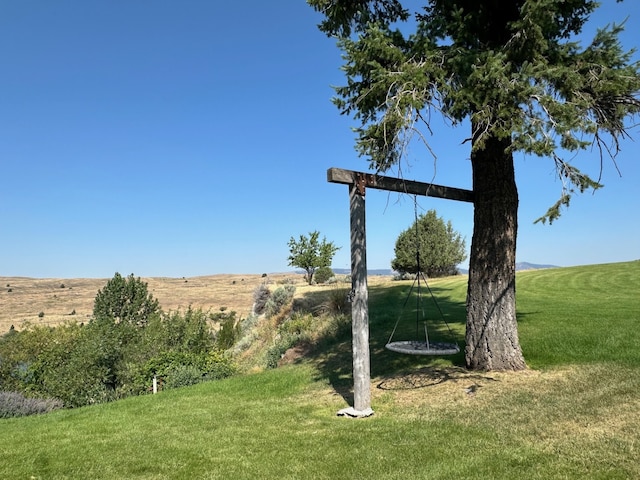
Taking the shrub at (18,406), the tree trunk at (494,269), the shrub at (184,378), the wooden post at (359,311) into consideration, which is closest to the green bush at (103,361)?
the shrub at (184,378)

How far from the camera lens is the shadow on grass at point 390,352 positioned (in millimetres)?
8141

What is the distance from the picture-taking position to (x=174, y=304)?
76.8 meters

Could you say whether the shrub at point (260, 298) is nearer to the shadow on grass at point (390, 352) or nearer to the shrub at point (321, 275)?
the shrub at point (321, 275)

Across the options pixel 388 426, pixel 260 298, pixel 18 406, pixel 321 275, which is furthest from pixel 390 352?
pixel 321 275

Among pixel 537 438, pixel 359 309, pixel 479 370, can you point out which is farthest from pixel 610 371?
pixel 359 309

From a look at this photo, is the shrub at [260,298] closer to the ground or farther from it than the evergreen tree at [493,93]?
closer to the ground

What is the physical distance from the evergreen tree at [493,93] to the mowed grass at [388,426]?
1.36 m

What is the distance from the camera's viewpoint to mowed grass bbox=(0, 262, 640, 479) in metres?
4.18

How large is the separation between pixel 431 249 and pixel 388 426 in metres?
Result: 34.6

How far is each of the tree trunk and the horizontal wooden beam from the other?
0.49 metres

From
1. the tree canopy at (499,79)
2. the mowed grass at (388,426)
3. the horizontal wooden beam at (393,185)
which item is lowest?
the mowed grass at (388,426)

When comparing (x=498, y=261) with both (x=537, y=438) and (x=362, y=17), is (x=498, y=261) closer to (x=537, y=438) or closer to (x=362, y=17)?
(x=537, y=438)

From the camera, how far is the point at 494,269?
7410 millimetres

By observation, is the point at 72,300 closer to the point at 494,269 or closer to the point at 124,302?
the point at 124,302
